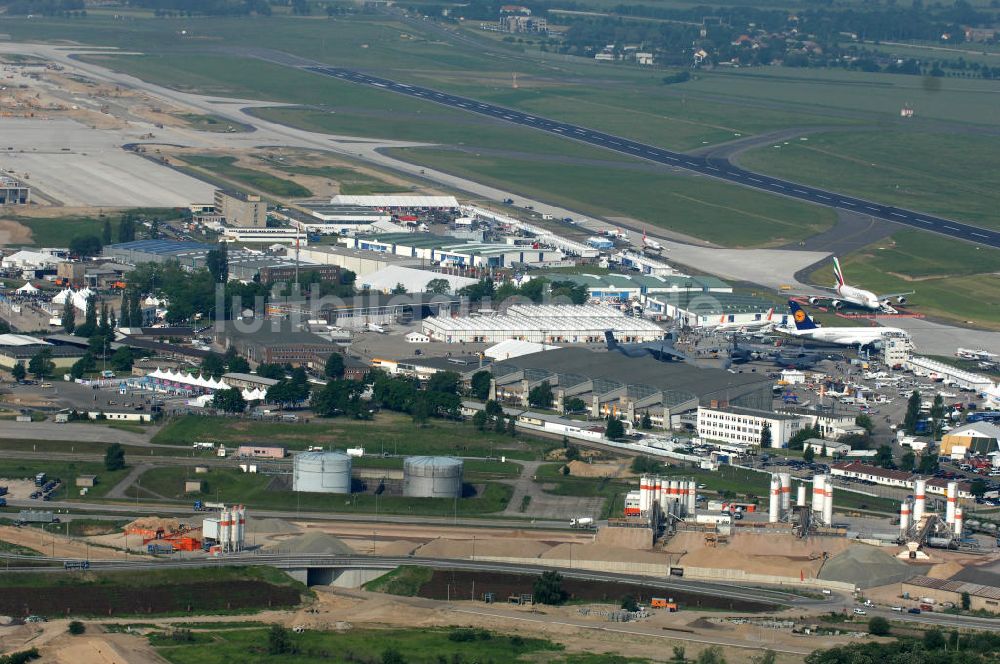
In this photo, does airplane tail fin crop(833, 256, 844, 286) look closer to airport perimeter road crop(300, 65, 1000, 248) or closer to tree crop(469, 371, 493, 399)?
airport perimeter road crop(300, 65, 1000, 248)

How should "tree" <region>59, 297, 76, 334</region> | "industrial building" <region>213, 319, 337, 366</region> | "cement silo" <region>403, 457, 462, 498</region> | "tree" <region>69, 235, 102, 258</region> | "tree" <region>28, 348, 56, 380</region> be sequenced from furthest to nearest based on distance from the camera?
"tree" <region>69, 235, 102, 258</region> < "tree" <region>59, 297, 76, 334</region> < "industrial building" <region>213, 319, 337, 366</region> < "tree" <region>28, 348, 56, 380</region> < "cement silo" <region>403, 457, 462, 498</region>

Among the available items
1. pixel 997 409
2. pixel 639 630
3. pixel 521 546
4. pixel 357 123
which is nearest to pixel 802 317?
pixel 997 409

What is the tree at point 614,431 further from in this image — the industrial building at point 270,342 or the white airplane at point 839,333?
the white airplane at point 839,333

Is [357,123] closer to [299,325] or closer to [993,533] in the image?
[299,325]

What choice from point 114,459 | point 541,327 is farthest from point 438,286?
point 114,459

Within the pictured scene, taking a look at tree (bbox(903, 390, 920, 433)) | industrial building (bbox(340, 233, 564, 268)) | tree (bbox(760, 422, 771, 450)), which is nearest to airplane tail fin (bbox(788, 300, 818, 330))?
tree (bbox(903, 390, 920, 433))

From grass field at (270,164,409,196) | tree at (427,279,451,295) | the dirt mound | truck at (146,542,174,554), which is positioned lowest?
grass field at (270,164,409,196)
